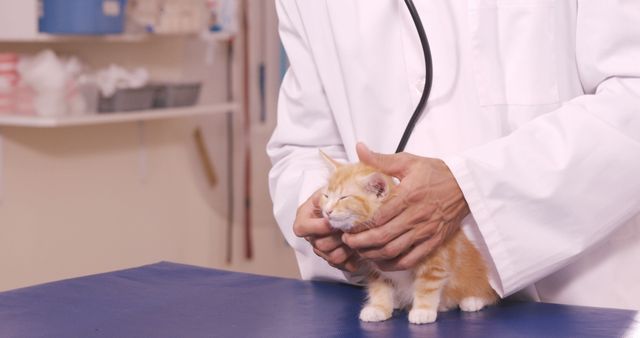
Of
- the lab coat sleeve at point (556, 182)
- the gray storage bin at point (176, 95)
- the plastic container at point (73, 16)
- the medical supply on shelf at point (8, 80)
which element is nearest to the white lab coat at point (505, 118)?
the lab coat sleeve at point (556, 182)

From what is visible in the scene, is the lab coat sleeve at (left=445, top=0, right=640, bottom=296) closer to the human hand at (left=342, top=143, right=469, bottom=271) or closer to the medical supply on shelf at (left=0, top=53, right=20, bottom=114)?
the human hand at (left=342, top=143, right=469, bottom=271)

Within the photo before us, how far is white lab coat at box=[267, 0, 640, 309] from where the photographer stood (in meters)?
1.22

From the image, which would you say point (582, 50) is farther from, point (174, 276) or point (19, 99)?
point (19, 99)

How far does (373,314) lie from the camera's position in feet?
3.98

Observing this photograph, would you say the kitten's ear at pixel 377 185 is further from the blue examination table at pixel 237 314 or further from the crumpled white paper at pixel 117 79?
the crumpled white paper at pixel 117 79

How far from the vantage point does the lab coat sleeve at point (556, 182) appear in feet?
3.96

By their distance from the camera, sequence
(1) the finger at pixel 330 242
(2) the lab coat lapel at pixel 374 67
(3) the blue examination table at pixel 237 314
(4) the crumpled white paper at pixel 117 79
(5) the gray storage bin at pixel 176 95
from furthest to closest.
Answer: (5) the gray storage bin at pixel 176 95 → (4) the crumpled white paper at pixel 117 79 → (2) the lab coat lapel at pixel 374 67 → (1) the finger at pixel 330 242 → (3) the blue examination table at pixel 237 314

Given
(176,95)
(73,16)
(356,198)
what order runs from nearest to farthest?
(356,198)
(73,16)
(176,95)

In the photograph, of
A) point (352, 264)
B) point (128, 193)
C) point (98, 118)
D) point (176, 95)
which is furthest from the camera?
point (128, 193)

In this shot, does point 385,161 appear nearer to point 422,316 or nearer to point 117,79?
point 422,316

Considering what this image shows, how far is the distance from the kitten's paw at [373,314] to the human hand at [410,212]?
2.5 inches

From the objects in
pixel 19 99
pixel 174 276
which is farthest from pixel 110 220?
pixel 174 276

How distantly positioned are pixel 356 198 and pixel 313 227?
9 centimetres

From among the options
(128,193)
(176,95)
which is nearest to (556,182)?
(176,95)
